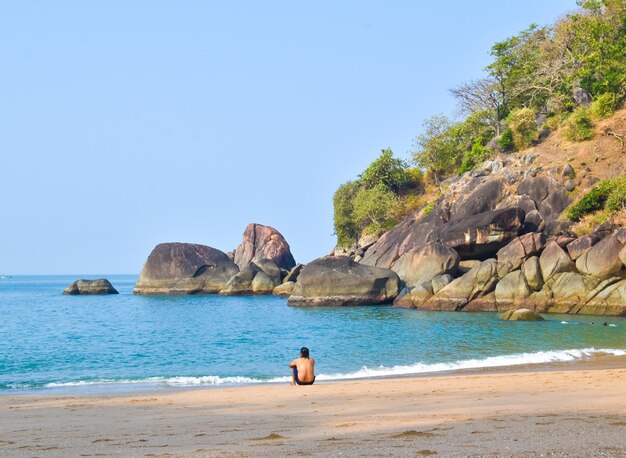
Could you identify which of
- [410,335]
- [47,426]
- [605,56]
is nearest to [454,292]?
[410,335]

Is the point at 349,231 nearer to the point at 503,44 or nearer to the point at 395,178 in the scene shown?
the point at 395,178

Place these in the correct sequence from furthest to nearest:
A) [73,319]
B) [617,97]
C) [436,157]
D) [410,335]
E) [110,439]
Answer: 1. [436,157]
2. [617,97]
3. [73,319]
4. [410,335]
5. [110,439]

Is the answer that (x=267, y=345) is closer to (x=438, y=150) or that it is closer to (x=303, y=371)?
(x=303, y=371)

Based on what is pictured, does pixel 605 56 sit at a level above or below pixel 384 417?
above

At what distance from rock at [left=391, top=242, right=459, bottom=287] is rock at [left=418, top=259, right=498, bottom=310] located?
3022mm

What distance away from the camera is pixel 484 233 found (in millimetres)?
47719

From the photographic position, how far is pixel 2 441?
9516mm

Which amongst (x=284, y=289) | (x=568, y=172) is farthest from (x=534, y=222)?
(x=284, y=289)

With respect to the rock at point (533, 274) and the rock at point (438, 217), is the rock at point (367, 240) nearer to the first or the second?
the rock at point (438, 217)

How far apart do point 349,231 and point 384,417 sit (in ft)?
234

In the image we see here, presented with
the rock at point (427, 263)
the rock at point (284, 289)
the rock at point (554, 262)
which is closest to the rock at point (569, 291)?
the rock at point (554, 262)

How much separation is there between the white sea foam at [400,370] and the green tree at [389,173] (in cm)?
5276

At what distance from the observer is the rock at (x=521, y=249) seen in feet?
139

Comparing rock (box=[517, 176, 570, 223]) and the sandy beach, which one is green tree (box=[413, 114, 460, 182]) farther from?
the sandy beach
